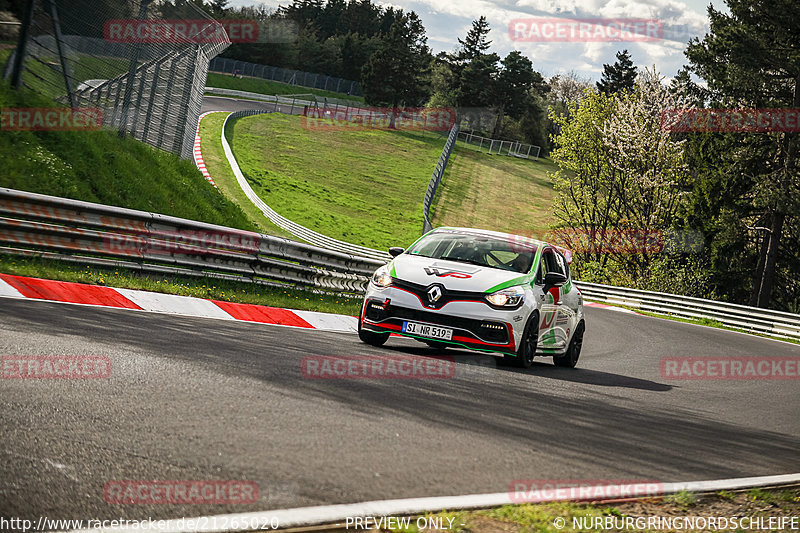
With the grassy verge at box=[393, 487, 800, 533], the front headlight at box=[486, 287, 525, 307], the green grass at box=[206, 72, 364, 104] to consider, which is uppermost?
the green grass at box=[206, 72, 364, 104]

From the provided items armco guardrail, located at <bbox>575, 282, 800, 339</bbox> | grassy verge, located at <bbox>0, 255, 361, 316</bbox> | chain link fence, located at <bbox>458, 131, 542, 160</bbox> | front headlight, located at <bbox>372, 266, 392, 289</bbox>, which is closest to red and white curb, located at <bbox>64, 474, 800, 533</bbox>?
front headlight, located at <bbox>372, 266, 392, 289</bbox>

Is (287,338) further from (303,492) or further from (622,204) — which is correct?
(622,204)

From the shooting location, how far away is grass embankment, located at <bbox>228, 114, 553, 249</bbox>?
49.5 meters

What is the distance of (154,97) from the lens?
57.5ft

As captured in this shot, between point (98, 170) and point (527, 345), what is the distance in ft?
26.7

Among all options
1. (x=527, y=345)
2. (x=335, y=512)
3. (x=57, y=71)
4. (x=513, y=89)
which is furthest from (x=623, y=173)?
(x=513, y=89)

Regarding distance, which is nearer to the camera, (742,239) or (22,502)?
(22,502)

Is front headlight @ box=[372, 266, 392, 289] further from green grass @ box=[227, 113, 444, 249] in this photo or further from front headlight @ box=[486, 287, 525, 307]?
green grass @ box=[227, 113, 444, 249]

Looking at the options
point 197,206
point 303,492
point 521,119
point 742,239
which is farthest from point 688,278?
point 521,119

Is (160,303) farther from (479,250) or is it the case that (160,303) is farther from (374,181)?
(374,181)

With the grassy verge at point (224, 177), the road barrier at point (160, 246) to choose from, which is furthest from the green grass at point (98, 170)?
the grassy verge at point (224, 177)

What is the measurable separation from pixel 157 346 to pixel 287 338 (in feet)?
7.57

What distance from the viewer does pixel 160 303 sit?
1131 cm

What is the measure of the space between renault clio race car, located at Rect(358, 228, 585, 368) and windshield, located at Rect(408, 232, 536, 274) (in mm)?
13
